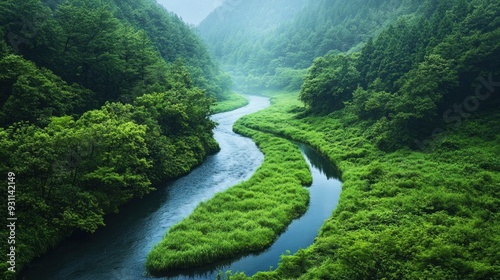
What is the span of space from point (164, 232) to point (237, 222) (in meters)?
7.12

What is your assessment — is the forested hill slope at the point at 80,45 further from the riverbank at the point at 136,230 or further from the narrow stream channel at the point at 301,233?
the narrow stream channel at the point at 301,233

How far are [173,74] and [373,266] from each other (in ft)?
192

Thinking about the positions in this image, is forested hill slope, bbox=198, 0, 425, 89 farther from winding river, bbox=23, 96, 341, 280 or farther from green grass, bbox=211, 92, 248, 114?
winding river, bbox=23, 96, 341, 280

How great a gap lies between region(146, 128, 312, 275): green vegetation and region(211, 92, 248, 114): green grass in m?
57.3

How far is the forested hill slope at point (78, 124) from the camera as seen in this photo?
28.9 meters

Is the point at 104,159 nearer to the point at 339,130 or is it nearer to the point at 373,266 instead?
the point at 373,266

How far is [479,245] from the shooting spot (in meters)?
24.6

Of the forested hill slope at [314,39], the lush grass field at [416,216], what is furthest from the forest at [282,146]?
the forested hill slope at [314,39]

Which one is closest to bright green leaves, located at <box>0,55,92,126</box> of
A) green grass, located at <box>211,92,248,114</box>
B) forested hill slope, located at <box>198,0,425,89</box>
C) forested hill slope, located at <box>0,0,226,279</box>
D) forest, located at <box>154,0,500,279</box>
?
forested hill slope, located at <box>0,0,226,279</box>

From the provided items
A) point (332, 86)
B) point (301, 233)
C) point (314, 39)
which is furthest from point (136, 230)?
point (314, 39)

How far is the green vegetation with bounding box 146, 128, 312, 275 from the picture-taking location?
27953 mm

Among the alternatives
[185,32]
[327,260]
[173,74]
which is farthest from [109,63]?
[185,32]

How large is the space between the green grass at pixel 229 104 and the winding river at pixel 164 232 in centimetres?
5001

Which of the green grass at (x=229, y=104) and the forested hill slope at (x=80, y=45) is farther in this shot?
the green grass at (x=229, y=104)
